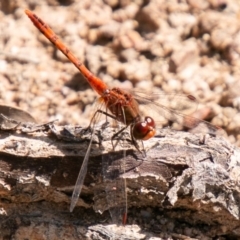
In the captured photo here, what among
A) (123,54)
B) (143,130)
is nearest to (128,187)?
(143,130)

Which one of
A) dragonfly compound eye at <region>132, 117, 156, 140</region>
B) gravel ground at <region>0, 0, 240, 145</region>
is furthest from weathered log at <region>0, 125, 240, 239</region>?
gravel ground at <region>0, 0, 240, 145</region>

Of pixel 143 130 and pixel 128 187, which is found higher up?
pixel 143 130

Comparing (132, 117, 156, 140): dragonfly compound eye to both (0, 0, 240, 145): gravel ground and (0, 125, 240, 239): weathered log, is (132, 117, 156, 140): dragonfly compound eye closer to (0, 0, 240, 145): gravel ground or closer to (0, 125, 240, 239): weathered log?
(0, 125, 240, 239): weathered log

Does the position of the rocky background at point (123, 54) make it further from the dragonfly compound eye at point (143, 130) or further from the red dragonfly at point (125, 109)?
the dragonfly compound eye at point (143, 130)

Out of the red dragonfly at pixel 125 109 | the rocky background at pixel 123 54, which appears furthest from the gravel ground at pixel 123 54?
the red dragonfly at pixel 125 109

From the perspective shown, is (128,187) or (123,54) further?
→ (123,54)

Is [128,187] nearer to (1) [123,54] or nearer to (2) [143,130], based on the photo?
(2) [143,130]

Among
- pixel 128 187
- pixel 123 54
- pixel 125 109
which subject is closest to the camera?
pixel 128 187
